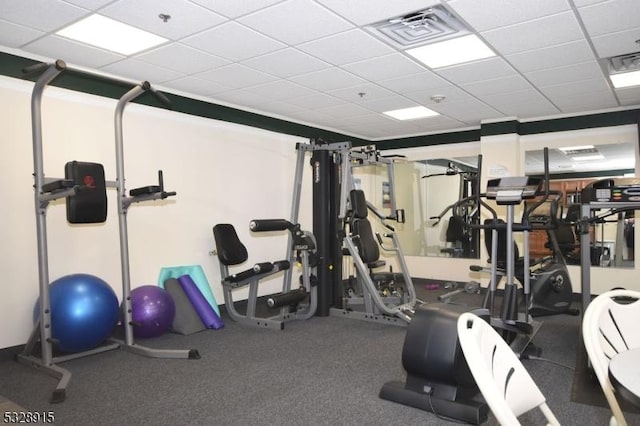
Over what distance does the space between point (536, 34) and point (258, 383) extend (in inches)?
130

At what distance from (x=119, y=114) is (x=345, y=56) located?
1.93m

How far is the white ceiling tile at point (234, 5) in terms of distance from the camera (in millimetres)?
2847

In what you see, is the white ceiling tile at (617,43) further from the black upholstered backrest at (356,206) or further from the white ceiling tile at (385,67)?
the black upholstered backrest at (356,206)

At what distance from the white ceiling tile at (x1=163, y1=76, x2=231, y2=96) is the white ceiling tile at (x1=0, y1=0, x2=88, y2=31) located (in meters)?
1.42

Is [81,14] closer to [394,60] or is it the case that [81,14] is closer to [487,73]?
[394,60]

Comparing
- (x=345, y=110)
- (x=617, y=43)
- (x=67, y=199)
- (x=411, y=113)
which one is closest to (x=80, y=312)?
(x=67, y=199)

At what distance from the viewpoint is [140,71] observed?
4.28 meters

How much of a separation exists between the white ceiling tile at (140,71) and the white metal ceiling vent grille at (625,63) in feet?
13.4

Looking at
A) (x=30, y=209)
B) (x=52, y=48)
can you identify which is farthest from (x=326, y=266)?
(x=52, y=48)

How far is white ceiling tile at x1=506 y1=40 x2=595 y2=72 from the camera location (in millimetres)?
3664

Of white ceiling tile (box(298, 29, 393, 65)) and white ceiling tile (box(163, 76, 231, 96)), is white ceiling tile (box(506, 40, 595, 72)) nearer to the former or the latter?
white ceiling tile (box(298, 29, 393, 65))

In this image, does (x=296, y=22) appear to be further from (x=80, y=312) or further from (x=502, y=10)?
(x=80, y=312)

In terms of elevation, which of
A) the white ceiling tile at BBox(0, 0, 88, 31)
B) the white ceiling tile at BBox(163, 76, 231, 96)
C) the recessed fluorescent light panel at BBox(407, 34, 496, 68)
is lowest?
the recessed fluorescent light panel at BBox(407, 34, 496, 68)

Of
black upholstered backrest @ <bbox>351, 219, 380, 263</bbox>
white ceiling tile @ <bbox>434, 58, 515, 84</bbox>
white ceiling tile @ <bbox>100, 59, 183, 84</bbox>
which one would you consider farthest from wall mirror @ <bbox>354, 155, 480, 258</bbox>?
white ceiling tile @ <bbox>100, 59, 183, 84</bbox>
